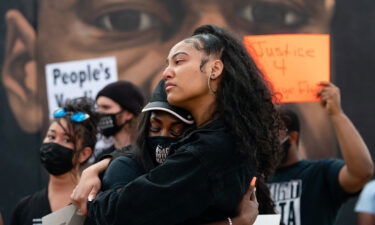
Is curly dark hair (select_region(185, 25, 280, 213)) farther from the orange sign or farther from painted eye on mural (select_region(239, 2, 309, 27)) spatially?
painted eye on mural (select_region(239, 2, 309, 27))

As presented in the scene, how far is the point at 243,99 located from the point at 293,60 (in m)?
1.57

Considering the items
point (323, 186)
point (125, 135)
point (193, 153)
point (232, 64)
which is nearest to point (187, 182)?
point (193, 153)

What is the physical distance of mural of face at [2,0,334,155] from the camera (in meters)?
6.28

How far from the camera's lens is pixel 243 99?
2439 mm

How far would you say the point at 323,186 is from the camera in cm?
393

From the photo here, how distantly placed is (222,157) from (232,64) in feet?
1.26

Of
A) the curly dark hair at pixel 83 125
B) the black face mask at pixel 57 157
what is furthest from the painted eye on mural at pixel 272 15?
the black face mask at pixel 57 157

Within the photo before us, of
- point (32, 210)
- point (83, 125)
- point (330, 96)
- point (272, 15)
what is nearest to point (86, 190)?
point (32, 210)

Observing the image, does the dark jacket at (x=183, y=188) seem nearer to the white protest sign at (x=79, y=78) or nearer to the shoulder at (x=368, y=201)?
the shoulder at (x=368, y=201)

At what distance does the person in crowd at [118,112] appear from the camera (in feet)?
14.2

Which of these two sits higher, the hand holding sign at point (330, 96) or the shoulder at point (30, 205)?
the hand holding sign at point (330, 96)

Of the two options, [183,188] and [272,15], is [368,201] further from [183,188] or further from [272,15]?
[272,15]

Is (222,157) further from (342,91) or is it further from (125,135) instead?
(342,91)

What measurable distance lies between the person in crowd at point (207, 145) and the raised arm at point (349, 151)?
1.32 m
